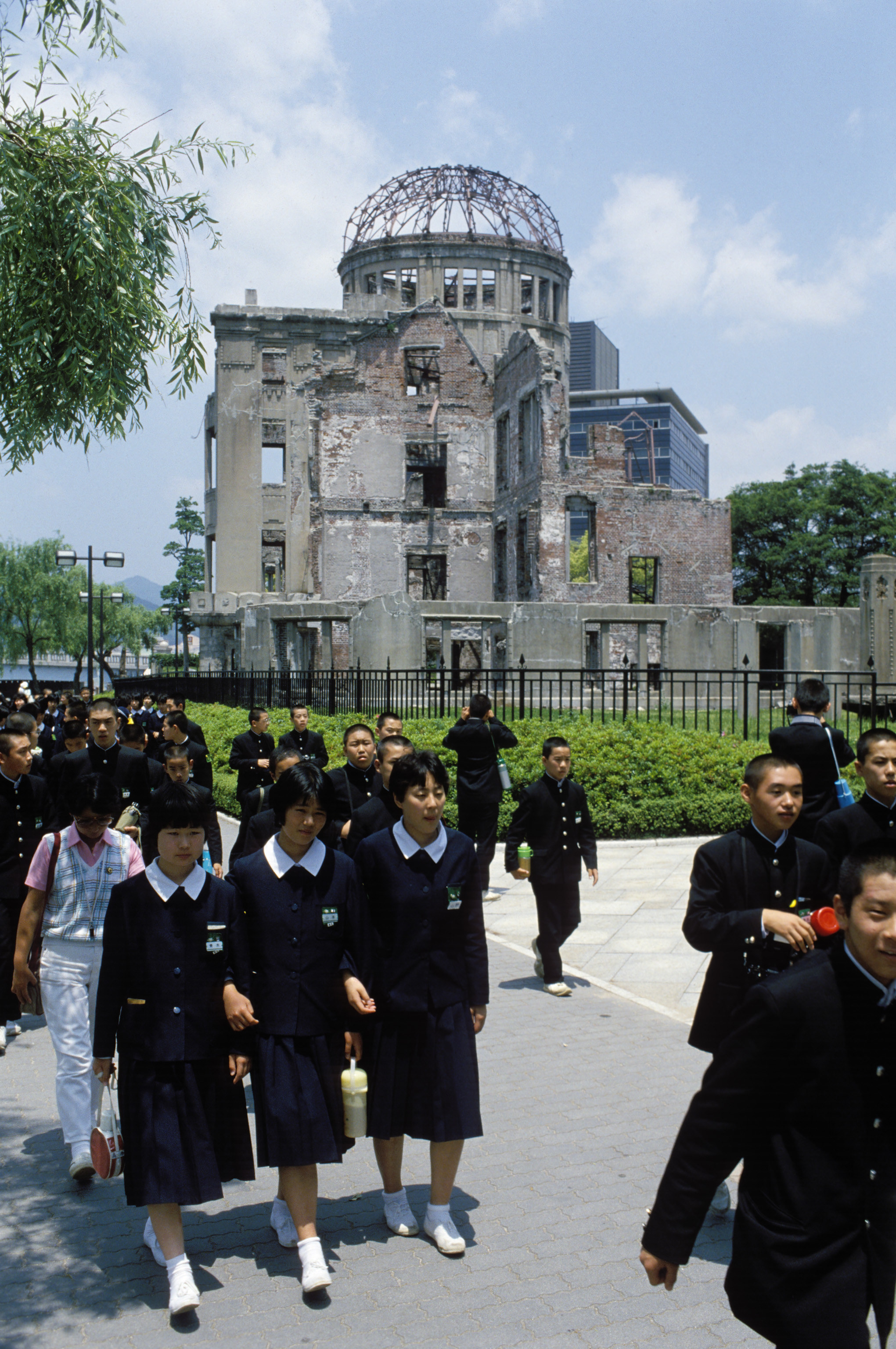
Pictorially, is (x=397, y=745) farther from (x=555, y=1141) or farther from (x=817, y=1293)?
(x=817, y=1293)

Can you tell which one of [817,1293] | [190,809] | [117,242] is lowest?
[817,1293]

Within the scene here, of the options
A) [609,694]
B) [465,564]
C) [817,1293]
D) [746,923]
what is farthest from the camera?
[465,564]

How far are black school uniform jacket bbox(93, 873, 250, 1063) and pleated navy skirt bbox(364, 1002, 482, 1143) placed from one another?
1.97 ft

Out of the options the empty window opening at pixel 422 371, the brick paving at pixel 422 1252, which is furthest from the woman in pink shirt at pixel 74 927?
the empty window opening at pixel 422 371

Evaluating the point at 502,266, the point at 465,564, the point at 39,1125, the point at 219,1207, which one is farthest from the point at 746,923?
the point at 502,266

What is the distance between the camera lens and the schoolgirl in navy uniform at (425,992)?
14.3ft

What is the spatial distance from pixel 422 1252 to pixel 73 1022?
194 centimetres

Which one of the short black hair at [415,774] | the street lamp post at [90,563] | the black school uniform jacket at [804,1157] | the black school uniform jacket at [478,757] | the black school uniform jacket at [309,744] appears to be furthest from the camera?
the street lamp post at [90,563]

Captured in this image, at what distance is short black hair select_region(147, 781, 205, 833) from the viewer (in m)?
4.09

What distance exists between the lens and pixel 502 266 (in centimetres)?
4512

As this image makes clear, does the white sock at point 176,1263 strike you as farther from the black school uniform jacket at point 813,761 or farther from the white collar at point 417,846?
the black school uniform jacket at point 813,761

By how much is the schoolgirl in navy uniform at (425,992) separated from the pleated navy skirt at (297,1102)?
0.25 metres

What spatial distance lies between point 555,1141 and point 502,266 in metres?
43.9

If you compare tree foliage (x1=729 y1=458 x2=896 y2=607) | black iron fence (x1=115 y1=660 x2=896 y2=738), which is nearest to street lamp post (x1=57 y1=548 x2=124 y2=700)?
black iron fence (x1=115 y1=660 x2=896 y2=738)
